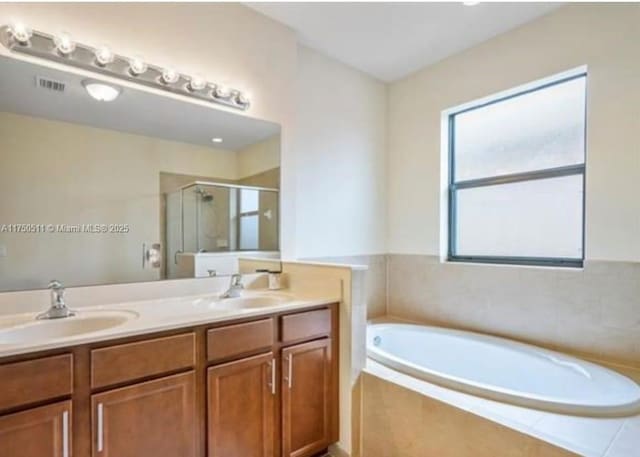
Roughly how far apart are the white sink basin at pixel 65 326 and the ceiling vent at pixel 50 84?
107 cm

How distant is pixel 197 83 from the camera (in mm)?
2010

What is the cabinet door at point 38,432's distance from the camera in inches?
43.6

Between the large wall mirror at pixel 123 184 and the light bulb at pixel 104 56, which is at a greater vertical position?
the light bulb at pixel 104 56

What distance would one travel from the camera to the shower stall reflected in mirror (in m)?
2.02

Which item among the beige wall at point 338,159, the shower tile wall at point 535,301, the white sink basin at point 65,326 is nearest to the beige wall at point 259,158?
the beige wall at point 338,159

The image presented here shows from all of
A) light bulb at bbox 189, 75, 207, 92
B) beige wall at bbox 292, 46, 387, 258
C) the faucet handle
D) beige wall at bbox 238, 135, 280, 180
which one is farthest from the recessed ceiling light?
beige wall at bbox 292, 46, 387, 258

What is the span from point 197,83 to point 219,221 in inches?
32.2

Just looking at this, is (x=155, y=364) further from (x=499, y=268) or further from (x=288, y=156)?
(x=499, y=268)

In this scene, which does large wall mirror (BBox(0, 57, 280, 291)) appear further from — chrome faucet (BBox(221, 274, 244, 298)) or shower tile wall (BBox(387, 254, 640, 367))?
shower tile wall (BBox(387, 254, 640, 367))

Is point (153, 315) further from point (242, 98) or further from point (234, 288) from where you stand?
point (242, 98)

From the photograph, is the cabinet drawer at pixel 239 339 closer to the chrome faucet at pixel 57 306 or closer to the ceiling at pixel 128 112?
the chrome faucet at pixel 57 306

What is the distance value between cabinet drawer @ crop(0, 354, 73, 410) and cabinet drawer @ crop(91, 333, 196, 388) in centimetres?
8

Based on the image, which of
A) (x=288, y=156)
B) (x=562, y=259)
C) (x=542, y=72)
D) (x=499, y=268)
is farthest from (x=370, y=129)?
(x=562, y=259)

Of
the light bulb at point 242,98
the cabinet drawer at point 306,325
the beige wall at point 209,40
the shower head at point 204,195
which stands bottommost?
the cabinet drawer at point 306,325
